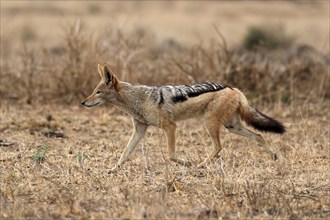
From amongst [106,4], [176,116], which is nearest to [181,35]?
[106,4]

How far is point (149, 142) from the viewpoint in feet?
34.4

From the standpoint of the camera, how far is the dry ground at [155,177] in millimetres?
6758

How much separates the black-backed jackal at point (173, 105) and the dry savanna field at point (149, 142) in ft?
0.81

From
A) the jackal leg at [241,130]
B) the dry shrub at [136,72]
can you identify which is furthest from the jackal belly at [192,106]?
the dry shrub at [136,72]

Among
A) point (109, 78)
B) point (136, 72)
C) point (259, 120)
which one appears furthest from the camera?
point (136, 72)

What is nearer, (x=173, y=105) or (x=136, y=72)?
(x=173, y=105)

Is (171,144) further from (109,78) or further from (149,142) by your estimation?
(149,142)

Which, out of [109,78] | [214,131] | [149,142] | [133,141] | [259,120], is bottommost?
[149,142]

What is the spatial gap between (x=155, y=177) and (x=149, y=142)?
97.8 inches

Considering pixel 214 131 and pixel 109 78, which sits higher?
pixel 109 78

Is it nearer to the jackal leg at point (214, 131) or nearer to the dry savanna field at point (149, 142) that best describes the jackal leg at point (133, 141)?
the dry savanna field at point (149, 142)

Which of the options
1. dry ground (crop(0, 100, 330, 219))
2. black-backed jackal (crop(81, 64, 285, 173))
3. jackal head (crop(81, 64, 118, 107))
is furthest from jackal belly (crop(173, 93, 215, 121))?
jackal head (crop(81, 64, 118, 107))

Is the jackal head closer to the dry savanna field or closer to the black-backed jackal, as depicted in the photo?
the black-backed jackal

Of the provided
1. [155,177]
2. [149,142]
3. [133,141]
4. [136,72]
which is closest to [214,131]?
[133,141]
